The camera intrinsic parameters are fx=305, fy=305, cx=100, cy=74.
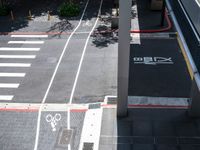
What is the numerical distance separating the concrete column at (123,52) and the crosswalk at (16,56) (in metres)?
7.67

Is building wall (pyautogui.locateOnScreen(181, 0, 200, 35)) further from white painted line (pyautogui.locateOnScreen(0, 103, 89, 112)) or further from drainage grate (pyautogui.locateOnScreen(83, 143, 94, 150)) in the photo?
white painted line (pyautogui.locateOnScreen(0, 103, 89, 112))

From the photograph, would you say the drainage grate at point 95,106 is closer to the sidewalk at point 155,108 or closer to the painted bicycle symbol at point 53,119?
the sidewalk at point 155,108

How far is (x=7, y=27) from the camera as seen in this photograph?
1167 inches

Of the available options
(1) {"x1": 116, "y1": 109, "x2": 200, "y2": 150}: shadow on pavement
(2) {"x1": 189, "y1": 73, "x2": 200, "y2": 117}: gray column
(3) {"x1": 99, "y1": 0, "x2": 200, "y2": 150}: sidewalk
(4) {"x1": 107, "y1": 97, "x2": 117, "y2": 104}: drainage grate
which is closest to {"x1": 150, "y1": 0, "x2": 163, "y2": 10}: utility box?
(3) {"x1": 99, "y1": 0, "x2": 200, "y2": 150}: sidewalk

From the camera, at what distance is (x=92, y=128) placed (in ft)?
56.1

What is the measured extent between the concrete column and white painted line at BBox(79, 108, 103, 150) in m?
1.34

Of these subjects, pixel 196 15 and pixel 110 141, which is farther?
pixel 110 141

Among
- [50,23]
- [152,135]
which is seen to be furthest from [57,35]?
[152,135]

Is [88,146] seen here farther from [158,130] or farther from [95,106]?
[158,130]

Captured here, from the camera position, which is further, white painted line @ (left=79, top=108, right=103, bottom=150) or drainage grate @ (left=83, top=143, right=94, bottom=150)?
white painted line @ (left=79, top=108, right=103, bottom=150)

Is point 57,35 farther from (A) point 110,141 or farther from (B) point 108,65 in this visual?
(A) point 110,141

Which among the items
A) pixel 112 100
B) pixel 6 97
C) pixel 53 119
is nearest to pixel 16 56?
pixel 6 97

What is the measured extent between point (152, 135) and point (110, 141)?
230cm

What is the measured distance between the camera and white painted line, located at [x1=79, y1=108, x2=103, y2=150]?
16312 mm
